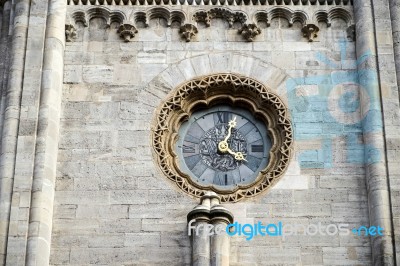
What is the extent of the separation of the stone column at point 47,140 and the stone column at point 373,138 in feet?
20.6

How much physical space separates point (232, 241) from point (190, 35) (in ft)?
16.2

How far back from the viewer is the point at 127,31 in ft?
98.0

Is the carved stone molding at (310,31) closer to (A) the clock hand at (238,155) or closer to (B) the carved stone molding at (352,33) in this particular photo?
(B) the carved stone molding at (352,33)

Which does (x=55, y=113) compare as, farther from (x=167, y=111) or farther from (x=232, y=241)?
(x=232, y=241)

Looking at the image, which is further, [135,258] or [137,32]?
[137,32]

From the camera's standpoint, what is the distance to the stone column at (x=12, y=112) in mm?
27141

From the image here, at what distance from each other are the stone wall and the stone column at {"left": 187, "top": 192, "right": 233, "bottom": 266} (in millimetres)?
558

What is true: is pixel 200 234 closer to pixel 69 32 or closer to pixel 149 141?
pixel 149 141

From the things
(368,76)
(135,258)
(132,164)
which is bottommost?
(135,258)

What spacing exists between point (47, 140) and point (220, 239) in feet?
13.8

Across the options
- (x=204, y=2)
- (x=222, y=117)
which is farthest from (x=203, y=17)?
(x=222, y=117)

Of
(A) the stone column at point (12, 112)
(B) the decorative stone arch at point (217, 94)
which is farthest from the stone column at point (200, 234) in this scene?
(A) the stone column at point (12, 112)

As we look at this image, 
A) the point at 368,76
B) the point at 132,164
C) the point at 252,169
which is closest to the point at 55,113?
the point at 132,164

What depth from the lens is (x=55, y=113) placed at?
28.7 m
